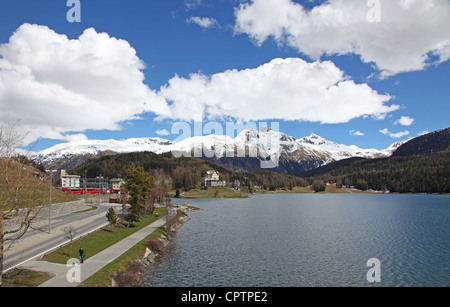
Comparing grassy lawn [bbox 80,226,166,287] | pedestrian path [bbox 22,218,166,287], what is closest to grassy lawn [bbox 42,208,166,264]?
pedestrian path [bbox 22,218,166,287]

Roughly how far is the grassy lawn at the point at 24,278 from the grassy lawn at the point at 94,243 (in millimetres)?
5412

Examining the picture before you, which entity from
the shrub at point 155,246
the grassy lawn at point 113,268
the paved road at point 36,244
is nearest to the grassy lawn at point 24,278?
the paved road at point 36,244

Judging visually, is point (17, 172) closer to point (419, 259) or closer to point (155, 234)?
point (155, 234)

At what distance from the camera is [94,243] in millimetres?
46938

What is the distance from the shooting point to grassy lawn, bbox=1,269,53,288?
27.1 m

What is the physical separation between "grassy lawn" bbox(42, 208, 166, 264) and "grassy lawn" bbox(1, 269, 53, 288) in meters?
5.41

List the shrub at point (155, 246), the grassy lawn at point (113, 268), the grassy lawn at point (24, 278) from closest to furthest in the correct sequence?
the grassy lawn at point (24, 278) < the grassy lawn at point (113, 268) < the shrub at point (155, 246)

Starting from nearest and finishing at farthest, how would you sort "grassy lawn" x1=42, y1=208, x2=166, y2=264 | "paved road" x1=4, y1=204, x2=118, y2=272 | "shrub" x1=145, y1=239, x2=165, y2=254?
"paved road" x1=4, y1=204, x2=118, y2=272, "grassy lawn" x1=42, y1=208, x2=166, y2=264, "shrub" x1=145, y1=239, x2=165, y2=254

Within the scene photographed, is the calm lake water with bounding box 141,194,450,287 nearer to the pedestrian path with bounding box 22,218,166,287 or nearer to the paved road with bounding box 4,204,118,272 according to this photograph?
the pedestrian path with bounding box 22,218,166,287

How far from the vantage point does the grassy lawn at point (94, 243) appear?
121 ft

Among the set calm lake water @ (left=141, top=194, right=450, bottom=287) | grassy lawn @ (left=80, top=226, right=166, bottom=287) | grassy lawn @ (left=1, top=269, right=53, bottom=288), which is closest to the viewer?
grassy lawn @ (left=1, top=269, right=53, bottom=288)

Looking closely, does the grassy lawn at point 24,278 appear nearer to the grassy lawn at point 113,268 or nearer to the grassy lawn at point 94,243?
the grassy lawn at point 113,268
